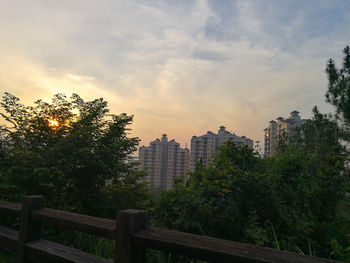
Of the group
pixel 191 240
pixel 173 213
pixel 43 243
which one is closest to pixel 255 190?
pixel 173 213

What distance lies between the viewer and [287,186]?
4875 mm

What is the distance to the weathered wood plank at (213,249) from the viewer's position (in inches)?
57.5

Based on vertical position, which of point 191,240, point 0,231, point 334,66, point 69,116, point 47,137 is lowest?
point 0,231

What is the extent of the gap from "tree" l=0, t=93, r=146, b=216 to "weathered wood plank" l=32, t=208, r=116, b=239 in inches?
111

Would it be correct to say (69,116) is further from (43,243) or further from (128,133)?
(43,243)

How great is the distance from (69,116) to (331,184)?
715cm

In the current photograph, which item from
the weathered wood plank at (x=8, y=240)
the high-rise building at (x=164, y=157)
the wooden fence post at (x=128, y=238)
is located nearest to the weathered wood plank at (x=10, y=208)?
the weathered wood plank at (x=8, y=240)

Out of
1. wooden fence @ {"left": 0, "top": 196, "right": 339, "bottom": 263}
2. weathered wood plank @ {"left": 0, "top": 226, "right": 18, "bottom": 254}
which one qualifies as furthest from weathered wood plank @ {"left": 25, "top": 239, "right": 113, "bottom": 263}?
weathered wood plank @ {"left": 0, "top": 226, "right": 18, "bottom": 254}

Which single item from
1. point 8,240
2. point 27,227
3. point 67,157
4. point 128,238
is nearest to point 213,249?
point 128,238

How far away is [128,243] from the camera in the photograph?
2045 mm

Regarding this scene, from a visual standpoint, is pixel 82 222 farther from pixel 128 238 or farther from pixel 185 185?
pixel 185 185

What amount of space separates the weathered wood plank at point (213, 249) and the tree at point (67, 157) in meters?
4.39

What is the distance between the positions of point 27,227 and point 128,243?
1800 mm

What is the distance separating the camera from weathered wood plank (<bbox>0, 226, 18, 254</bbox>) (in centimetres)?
334
